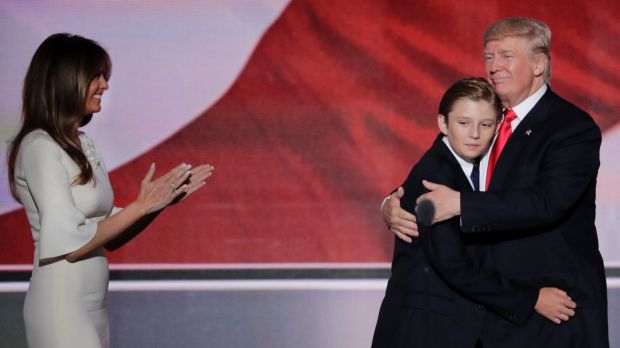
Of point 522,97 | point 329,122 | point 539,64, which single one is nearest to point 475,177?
point 522,97

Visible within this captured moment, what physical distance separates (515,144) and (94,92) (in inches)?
45.2

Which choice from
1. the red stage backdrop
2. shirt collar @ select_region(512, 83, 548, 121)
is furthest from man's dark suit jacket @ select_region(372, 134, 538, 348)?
the red stage backdrop

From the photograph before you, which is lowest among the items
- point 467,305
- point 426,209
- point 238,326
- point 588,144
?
point 238,326

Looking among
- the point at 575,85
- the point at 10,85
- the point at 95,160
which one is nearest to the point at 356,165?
the point at 575,85

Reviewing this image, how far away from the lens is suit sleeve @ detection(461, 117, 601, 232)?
215 cm

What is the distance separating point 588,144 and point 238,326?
2.39m

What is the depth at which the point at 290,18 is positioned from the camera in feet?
14.1

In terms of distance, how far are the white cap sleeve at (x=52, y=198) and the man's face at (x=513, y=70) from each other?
1.19m

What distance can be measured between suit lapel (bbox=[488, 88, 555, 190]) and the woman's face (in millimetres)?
1098

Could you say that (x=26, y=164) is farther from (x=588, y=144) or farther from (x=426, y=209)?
(x=588, y=144)

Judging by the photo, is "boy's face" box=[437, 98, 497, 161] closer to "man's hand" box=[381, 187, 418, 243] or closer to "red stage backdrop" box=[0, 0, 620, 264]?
"man's hand" box=[381, 187, 418, 243]

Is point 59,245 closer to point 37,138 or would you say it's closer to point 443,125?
point 37,138

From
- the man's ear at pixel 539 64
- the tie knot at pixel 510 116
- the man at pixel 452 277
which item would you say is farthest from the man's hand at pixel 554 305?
the man's ear at pixel 539 64

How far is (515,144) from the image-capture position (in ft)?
7.55
